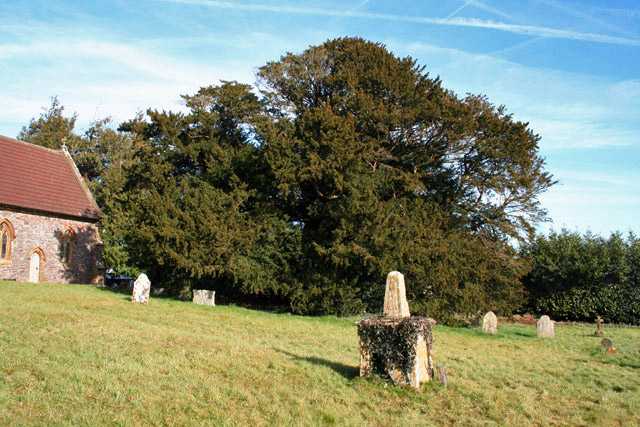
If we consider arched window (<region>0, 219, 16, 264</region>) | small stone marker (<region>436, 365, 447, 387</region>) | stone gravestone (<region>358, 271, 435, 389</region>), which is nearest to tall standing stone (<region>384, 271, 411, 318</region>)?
stone gravestone (<region>358, 271, 435, 389</region>)

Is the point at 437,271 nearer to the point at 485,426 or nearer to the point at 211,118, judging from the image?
the point at 211,118

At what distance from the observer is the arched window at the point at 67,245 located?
115 ft

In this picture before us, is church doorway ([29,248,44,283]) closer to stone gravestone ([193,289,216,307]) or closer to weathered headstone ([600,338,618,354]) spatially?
stone gravestone ([193,289,216,307])

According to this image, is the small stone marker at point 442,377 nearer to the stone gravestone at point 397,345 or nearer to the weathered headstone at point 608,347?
the stone gravestone at point 397,345

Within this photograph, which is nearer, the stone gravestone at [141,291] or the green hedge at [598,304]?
the stone gravestone at [141,291]

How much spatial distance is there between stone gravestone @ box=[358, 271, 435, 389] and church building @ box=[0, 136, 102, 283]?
27.9 m

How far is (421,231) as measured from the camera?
2491 centimetres

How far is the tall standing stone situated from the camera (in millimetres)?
10750

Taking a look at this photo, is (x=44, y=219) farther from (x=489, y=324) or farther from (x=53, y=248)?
(x=489, y=324)

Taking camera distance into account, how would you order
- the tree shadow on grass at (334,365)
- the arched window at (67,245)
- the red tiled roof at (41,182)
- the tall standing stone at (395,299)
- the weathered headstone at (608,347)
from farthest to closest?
the arched window at (67,245), the red tiled roof at (41,182), the weathered headstone at (608,347), the tree shadow on grass at (334,365), the tall standing stone at (395,299)

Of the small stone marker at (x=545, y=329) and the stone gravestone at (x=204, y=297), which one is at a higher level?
the stone gravestone at (x=204, y=297)

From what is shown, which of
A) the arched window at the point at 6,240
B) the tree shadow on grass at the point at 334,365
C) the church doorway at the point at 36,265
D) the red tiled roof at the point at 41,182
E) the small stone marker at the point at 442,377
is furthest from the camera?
the church doorway at the point at 36,265

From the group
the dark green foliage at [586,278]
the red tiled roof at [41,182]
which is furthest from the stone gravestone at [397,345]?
the red tiled roof at [41,182]

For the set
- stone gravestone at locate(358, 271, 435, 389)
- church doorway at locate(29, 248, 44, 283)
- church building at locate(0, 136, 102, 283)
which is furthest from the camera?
church doorway at locate(29, 248, 44, 283)
